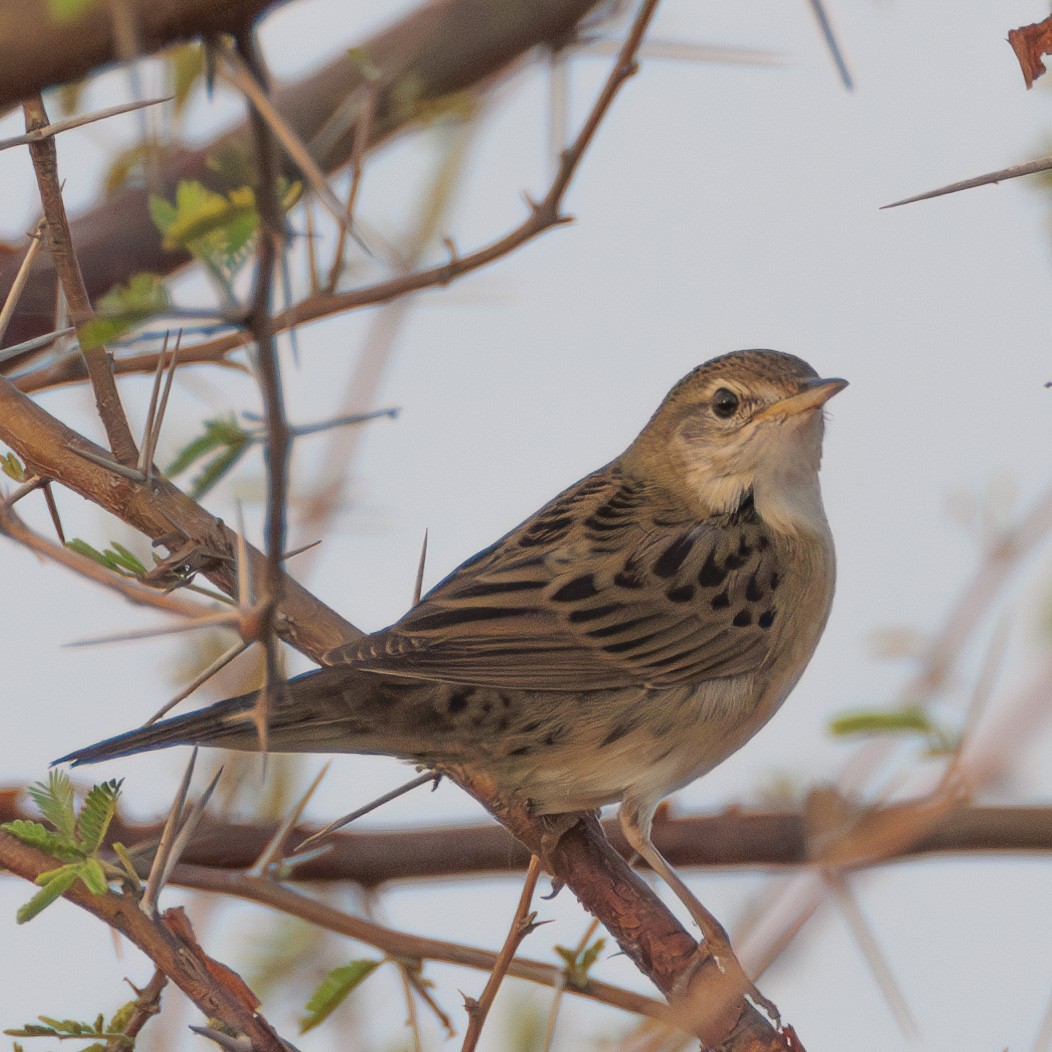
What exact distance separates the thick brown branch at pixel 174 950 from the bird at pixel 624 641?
0.75 m

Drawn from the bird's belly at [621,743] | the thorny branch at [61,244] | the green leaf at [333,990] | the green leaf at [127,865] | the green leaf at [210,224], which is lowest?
the green leaf at [333,990]

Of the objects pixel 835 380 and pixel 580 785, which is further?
pixel 835 380

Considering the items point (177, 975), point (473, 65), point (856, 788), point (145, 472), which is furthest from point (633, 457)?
point (856, 788)

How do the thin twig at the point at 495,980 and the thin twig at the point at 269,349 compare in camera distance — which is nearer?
the thin twig at the point at 269,349

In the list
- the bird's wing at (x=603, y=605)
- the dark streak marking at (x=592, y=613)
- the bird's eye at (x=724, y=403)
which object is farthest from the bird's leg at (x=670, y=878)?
the bird's eye at (x=724, y=403)

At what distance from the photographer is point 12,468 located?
9.17 ft

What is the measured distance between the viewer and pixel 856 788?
1647 mm

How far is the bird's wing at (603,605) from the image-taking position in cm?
378

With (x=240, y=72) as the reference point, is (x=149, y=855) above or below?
above

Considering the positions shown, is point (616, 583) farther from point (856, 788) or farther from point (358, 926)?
point (856, 788)

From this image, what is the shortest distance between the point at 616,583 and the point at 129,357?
64.3 inches

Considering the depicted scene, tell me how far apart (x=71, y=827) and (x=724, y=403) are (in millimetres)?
2916

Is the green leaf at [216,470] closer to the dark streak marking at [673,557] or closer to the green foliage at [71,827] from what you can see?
the green foliage at [71,827]

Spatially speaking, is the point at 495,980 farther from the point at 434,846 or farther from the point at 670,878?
the point at 670,878
